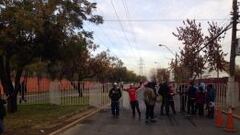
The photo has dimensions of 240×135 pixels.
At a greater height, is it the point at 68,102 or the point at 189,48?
the point at 189,48

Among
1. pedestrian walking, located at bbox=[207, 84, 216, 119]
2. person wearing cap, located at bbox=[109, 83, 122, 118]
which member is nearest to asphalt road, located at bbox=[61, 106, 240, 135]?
pedestrian walking, located at bbox=[207, 84, 216, 119]

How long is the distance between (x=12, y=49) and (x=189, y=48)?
3366 centimetres

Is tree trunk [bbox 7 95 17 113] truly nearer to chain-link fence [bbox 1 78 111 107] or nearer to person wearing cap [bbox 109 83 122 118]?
person wearing cap [bbox 109 83 122 118]

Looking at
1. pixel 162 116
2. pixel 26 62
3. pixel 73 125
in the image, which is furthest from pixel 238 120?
pixel 26 62

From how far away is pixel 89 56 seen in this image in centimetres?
6650

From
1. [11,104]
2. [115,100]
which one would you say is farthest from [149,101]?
[11,104]

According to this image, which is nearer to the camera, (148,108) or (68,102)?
(148,108)

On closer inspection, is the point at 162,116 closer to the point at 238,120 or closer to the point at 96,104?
the point at 238,120

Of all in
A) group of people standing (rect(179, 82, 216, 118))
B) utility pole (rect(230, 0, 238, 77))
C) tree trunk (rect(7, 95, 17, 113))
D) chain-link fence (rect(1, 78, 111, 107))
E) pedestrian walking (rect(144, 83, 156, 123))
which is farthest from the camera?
chain-link fence (rect(1, 78, 111, 107))

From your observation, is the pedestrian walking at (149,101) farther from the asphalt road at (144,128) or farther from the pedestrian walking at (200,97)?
the pedestrian walking at (200,97)

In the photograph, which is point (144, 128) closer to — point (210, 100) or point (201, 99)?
point (210, 100)

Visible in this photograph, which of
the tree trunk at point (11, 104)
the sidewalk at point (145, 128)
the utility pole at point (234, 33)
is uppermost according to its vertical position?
the utility pole at point (234, 33)

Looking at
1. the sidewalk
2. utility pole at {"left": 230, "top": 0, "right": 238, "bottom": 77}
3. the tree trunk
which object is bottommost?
the sidewalk

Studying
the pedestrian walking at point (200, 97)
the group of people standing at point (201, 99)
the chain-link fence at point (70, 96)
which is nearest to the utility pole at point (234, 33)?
the group of people standing at point (201, 99)
